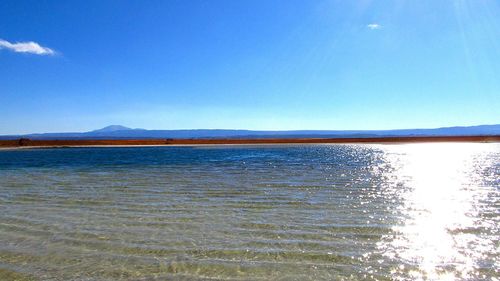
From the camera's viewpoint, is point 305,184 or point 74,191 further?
point 305,184

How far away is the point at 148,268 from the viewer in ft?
21.1

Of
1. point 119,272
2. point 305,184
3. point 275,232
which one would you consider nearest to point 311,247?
point 275,232

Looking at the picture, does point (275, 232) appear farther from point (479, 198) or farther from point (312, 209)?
point (479, 198)

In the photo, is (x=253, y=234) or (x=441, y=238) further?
(x=253, y=234)

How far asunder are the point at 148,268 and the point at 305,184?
11.7 metres

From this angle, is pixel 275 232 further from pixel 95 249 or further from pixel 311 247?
pixel 95 249

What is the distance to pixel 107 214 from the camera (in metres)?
11.1

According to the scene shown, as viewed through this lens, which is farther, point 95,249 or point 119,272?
point 95,249

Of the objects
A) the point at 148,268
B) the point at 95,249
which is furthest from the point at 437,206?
the point at 95,249

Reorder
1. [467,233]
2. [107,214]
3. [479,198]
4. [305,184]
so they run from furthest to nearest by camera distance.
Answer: [305,184]
[479,198]
[107,214]
[467,233]

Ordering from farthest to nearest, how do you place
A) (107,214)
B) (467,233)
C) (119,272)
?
(107,214) → (467,233) → (119,272)

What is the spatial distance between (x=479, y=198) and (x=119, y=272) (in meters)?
12.4

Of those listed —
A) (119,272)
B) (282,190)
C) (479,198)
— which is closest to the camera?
(119,272)

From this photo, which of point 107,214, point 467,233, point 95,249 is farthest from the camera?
point 107,214
